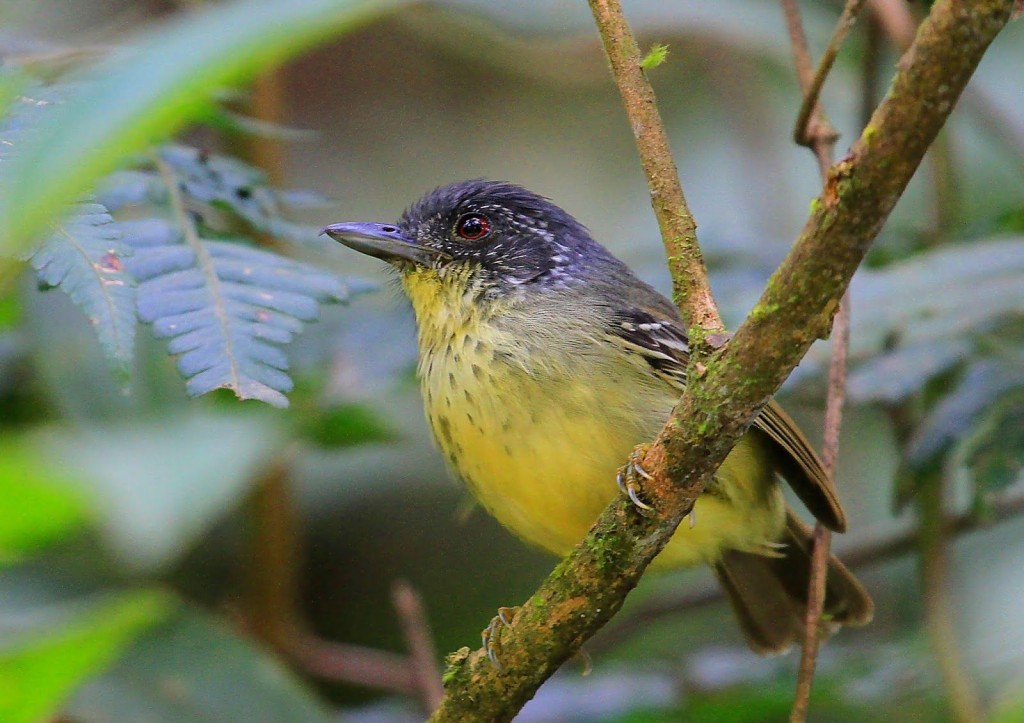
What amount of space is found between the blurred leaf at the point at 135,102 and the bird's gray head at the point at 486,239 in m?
2.14

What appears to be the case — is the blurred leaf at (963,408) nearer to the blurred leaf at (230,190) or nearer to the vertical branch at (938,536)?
the vertical branch at (938,536)

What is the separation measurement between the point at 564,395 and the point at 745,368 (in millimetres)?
1072

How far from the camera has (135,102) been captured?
100 cm

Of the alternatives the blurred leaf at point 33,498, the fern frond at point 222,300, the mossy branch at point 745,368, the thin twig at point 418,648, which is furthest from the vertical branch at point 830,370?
the blurred leaf at point 33,498

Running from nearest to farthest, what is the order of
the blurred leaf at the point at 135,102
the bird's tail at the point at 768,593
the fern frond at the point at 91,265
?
1. the blurred leaf at the point at 135,102
2. the fern frond at the point at 91,265
3. the bird's tail at the point at 768,593

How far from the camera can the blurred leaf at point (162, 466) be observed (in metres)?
2.20

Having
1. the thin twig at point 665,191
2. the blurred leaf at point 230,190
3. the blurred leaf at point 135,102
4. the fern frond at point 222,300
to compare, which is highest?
the blurred leaf at point 135,102

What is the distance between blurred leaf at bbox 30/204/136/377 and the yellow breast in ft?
3.67

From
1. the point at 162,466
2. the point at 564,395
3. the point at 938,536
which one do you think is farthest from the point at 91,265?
the point at 938,536

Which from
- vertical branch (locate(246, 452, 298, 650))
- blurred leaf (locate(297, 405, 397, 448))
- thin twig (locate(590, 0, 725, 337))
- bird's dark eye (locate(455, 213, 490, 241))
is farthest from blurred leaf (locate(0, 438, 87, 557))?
vertical branch (locate(246, 452, 298, 650))

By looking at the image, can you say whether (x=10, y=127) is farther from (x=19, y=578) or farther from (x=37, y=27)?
(x=37, y=27)

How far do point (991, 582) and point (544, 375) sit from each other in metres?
1.94

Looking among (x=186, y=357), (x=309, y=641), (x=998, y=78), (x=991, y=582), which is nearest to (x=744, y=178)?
(x=998, y=78)

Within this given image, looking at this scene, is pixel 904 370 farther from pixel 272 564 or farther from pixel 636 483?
pixel 272 564
